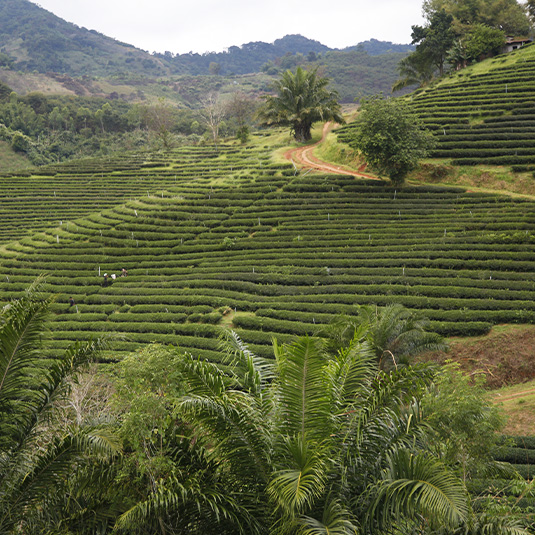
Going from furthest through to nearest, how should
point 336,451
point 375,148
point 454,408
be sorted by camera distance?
point 375,148
point 454,408
point 336,451

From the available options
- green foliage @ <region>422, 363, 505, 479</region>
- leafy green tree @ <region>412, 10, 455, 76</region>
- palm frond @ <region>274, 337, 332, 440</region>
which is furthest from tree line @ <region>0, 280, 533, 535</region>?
leafy green tree @ <region>412, 10, 455, 76</region>

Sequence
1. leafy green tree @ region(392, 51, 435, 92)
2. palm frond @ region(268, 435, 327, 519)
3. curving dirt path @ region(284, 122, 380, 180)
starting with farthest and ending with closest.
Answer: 1. leafy green tree @ region(392, 51, 435, 92)
2. curving dirt path @ region(284, 122, 380, 180)
3. palm frond @ region(268, 435, 327, 519)

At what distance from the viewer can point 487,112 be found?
4597 cm

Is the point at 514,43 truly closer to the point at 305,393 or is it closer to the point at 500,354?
the point at 500,354

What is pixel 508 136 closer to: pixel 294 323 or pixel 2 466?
pixel 294 323

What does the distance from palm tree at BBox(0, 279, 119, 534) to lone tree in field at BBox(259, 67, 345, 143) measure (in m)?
52.5

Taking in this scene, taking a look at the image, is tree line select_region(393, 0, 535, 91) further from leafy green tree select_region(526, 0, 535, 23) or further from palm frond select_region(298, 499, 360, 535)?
palm frond select_region(298, 499, 360, 535)

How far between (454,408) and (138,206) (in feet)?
146

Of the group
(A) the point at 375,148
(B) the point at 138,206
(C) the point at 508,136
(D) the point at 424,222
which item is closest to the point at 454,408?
(D) the point at 424,222

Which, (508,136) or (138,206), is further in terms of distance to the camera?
(138,206)

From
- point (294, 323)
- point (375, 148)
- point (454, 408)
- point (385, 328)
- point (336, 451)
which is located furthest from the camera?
point (375, 148)

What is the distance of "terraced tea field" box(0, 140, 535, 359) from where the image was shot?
25188mm

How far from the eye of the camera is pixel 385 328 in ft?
52.7

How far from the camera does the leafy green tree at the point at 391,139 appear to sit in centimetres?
3747
